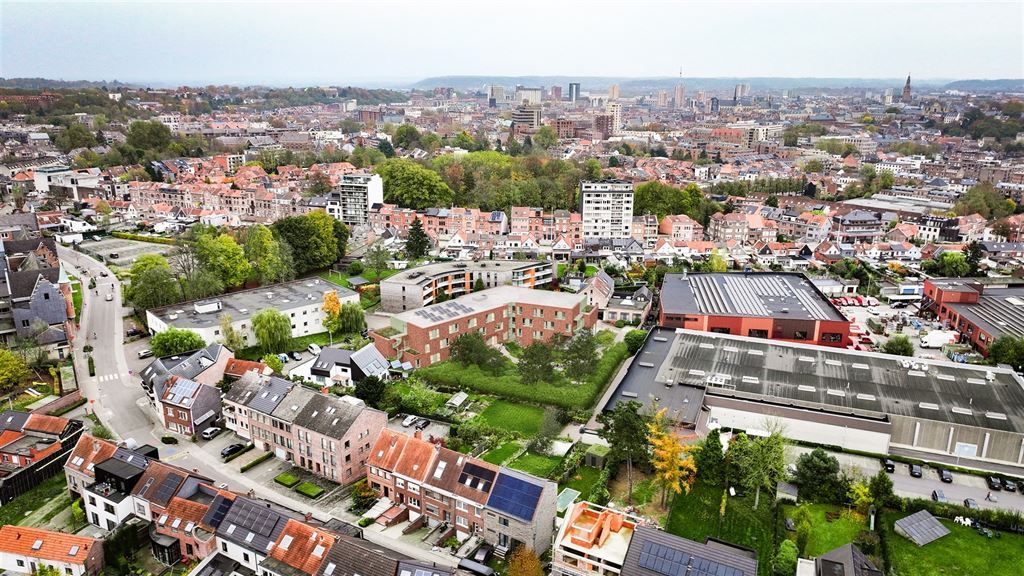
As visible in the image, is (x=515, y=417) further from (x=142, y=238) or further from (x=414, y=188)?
(x=142, y=238)

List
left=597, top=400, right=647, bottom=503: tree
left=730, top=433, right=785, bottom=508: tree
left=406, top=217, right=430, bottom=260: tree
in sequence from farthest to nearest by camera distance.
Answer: left=406, top=217, right=430, bottom=260: tree → left=597, top=400, right=647, bottom=503: tree → left=730, top=433, right=785, bottom=508: tree

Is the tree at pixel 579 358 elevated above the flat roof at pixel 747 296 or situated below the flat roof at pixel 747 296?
below

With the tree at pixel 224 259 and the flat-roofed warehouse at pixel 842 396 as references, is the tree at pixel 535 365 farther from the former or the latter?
the tree at pixel 224 259

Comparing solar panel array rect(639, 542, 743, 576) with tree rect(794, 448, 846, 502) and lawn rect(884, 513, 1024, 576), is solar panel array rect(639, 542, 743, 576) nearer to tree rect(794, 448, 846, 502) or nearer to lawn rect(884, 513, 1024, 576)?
lawn rect(884, 513, 1024, 576)

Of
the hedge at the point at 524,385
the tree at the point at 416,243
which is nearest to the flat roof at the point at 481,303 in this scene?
the hedge at the point at 524,385

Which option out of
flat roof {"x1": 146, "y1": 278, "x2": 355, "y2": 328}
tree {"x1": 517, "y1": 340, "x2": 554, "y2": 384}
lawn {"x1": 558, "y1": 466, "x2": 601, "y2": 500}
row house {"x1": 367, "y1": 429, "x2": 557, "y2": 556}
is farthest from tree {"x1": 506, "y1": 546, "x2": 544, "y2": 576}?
flat roof {"x1": 146, "y1": 278, "x2": 355, "y2": 328}

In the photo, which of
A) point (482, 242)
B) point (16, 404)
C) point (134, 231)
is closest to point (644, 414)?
point (16, 404)

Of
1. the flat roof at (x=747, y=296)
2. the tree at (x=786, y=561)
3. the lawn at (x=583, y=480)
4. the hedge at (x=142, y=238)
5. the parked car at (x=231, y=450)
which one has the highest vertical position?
the flat roof at (x=747, y=296)
